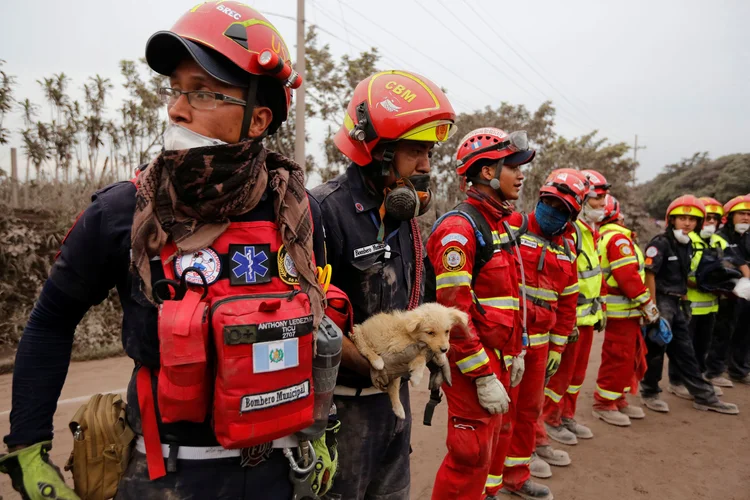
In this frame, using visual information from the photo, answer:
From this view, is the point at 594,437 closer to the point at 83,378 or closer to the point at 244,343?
the point at 244,343

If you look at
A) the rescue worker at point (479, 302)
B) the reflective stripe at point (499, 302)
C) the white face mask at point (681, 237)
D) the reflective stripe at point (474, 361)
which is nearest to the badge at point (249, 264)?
the rescue worker at point (479, 302)

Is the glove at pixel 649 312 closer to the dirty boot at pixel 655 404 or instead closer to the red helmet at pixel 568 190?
the dirty boot at pixel 655 404

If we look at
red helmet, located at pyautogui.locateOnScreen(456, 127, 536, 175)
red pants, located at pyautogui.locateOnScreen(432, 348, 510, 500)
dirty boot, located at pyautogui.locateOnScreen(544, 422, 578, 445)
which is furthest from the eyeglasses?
dirty boot, located at pyautogui.locateOnScreen(544, 422, 578, 445)

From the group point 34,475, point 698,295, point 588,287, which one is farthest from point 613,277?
point 34,475

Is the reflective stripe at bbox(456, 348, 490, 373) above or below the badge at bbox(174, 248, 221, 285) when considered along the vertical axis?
below

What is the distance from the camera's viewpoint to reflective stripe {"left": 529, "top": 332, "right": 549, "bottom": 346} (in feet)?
13.3

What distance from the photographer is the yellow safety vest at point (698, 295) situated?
7.21 metres

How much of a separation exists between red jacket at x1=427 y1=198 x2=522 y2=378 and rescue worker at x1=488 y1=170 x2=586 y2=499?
1.37 feet

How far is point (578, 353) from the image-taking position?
234 inches

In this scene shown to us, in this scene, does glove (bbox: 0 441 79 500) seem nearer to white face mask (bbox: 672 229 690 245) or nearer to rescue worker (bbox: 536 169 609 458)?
rescue worker (bbox: 536 169 609 458)

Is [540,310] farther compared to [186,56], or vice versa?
[540,310]

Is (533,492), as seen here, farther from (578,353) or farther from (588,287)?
(588,287)

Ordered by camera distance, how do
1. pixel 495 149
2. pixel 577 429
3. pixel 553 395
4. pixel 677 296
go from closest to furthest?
1. pixel 495 149
2. pixel 553 395
3. pixel 577 429
4. pixel 677 296

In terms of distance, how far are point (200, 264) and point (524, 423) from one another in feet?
11.6
